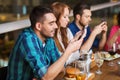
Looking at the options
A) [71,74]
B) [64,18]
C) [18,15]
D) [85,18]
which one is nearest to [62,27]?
[64,18]

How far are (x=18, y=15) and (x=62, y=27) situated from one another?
7.21m

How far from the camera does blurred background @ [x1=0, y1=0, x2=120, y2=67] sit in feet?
7.83

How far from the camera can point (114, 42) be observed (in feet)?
9.07

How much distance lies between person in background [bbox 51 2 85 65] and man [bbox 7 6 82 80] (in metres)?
0.35

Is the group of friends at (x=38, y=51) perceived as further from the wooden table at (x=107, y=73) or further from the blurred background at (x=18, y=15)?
the blurred background at (x=18, y=15)

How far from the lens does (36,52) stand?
1.66 meters

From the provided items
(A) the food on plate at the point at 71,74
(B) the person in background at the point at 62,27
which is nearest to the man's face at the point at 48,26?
(A) the food on plate at the point at 71,74

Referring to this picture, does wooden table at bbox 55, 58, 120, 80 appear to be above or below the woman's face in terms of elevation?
below

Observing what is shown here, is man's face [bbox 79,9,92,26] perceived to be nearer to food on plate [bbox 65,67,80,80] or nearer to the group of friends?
the group of friends

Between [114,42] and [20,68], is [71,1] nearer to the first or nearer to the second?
[114,42]

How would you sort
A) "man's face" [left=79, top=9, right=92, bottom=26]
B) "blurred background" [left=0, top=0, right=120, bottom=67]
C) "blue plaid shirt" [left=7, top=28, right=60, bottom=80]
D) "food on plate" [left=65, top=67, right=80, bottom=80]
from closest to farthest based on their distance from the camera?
"blue plaid shirt" [left=7, top=28, right=60, bottom=80]
"food on plate" [left=65, top=67, right=80, bottom=80]
"blurred background" [left=0, top=0, right=120, bottom=67]
"man's face" [left=79, top=9, right=92, bottom=26]

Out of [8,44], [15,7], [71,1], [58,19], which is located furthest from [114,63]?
[15,7]

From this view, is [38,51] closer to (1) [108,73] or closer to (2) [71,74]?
(2) [71,74]

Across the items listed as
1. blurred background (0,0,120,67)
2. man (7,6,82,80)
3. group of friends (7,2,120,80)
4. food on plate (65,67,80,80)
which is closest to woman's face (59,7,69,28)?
group of friends (7,2,120,80)
